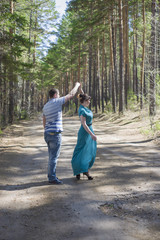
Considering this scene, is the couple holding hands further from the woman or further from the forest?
the forest

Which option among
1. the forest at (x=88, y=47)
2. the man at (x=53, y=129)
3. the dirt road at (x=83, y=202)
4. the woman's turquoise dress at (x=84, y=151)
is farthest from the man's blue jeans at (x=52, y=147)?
the forest at (x=88, y=47)

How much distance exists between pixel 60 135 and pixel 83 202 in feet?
5.86

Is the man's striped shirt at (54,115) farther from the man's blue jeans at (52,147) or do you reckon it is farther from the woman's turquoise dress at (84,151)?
the woman's turquoise dress at (84,151)

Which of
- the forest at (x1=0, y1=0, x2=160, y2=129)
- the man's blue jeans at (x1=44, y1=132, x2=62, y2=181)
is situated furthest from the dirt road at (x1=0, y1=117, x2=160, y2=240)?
the forest at (x1=0, y1=0, x2=160, y2=129)

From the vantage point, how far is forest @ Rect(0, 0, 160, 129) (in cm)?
1408

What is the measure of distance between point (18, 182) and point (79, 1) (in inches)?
893

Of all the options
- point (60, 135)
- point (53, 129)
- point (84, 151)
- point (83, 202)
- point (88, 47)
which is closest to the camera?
point (83, 202)

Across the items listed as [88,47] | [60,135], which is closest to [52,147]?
[60,135]

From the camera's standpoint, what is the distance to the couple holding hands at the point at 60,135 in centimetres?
556

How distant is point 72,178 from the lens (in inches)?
241

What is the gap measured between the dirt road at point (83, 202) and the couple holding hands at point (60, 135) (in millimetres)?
357

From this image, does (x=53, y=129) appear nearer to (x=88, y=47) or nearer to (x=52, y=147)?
(x=52, y=147)

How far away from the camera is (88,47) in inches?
1417

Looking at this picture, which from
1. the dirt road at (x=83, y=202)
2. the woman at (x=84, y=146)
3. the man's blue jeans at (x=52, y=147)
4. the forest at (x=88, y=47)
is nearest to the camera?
the dirt road at (x=83, y=202)
